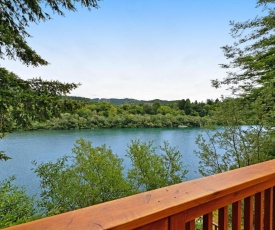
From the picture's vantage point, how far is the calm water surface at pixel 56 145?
11.0 m

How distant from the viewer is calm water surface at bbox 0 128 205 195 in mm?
10956

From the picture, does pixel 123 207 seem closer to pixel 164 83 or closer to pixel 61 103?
pixel 61 103

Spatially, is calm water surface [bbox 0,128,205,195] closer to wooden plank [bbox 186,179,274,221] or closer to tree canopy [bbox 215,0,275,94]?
tree canopy [bbox 215,0,275,94]

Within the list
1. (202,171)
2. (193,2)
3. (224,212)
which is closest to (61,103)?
(224,212)

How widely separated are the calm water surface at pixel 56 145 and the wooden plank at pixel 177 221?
9810 mm

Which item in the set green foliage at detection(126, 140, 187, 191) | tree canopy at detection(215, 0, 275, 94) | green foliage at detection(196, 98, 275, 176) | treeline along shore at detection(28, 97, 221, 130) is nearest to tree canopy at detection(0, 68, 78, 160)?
green foliage at detection(196, 98, 275, 176)

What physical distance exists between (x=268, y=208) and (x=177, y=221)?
0.57 meters

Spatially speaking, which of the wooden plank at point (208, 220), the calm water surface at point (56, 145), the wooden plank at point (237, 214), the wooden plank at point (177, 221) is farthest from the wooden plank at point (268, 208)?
the calm water surface at point (56, 145)

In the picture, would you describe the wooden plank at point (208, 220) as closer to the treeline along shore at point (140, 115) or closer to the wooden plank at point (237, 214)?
the wooden plank at point (237, 214)

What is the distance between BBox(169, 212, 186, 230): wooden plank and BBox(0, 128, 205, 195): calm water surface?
981cm

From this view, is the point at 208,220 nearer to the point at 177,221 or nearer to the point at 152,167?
the point at 177,221

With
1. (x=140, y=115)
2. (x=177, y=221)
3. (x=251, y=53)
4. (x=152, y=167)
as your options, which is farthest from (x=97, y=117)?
(x=177, y=221)

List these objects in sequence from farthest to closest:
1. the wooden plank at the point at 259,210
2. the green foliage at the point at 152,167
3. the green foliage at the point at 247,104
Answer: the green foliage at the point at 152,167 < the green foliage at the point at 247,104 < the wooden plank at the point at 259,210

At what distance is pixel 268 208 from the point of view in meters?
1.00
